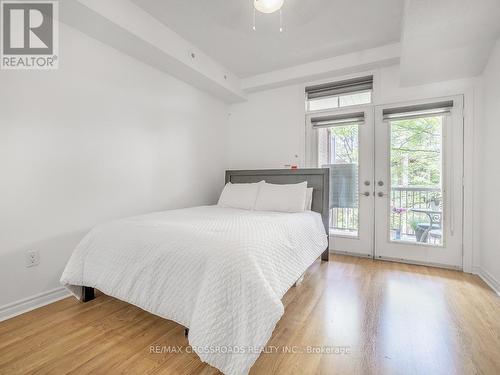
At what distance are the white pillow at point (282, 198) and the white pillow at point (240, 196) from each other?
0.30ft

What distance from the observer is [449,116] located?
2.73 metres

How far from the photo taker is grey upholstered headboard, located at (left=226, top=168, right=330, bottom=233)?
10.1ft

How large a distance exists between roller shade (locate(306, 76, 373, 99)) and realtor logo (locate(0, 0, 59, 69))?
9.37 feet

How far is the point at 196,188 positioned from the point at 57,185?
168 cm

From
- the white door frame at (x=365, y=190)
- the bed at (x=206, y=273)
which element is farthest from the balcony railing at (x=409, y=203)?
the bed at (x=206, y=273)

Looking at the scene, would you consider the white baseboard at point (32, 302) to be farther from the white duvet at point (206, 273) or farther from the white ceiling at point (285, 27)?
the white ceiling at point (285, 27)

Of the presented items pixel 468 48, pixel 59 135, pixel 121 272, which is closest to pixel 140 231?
pixel 121 272

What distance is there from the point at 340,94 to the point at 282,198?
5.54 feet

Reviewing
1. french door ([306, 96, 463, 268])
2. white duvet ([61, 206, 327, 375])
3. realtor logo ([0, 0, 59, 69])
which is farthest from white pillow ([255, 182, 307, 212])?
realtor logo ([0, 0, 59, 69])

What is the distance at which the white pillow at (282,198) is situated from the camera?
274 cm

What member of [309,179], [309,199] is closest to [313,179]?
[309,179]

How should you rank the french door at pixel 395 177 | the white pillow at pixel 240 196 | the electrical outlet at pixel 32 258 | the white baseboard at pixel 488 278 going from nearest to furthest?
the electrical outlet at pixel 32 258 → the white baseboard at pixel 488 278 → the french door at pixel 395 177 → the white pillow at pixel 240 196

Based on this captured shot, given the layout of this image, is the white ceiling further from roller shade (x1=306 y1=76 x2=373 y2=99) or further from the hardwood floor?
the hardwood floor

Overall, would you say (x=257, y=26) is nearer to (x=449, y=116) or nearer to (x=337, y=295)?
(x=449, y=116)
